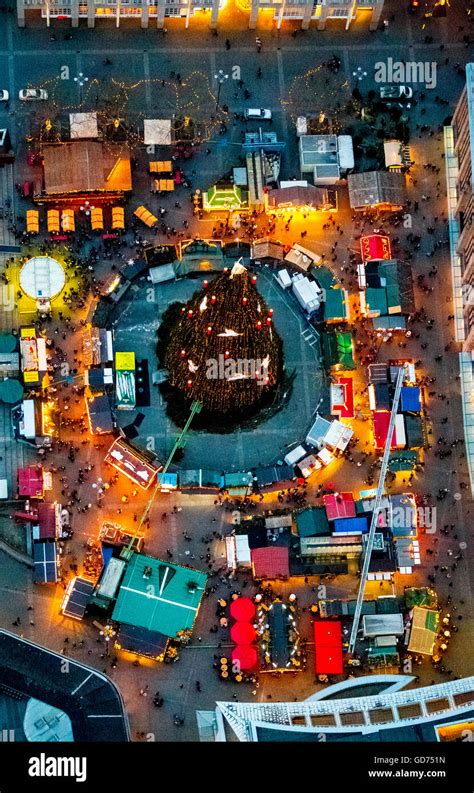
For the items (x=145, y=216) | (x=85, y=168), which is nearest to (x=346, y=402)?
(x=145, y=216)

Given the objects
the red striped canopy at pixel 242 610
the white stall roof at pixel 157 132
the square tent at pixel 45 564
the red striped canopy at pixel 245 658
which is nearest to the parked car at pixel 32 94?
the white stall roof at pixel 157 132

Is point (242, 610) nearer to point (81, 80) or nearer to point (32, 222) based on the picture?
point (32, 222)

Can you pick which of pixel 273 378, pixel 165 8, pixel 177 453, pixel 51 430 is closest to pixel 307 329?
pixel 273 378

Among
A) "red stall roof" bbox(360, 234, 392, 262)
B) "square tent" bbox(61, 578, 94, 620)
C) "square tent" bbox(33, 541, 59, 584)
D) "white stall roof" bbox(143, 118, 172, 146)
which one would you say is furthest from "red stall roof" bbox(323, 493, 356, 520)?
"white stall roof" bbox(143, 118, 172, 146)

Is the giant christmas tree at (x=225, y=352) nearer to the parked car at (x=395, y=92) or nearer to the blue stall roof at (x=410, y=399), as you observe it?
the blue stall roof at (x=410, y=399)

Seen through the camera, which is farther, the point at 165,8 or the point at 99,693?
the point at 165,8
